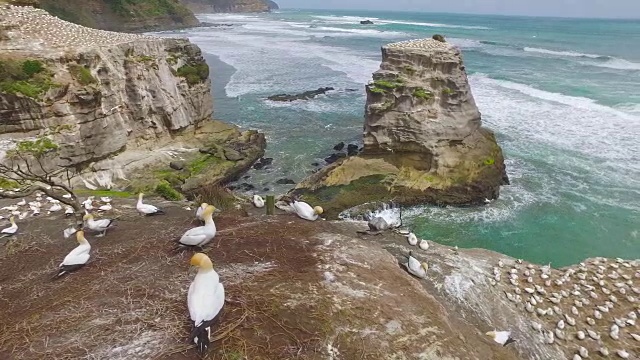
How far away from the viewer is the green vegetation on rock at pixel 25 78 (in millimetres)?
15883

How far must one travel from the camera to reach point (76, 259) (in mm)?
8258

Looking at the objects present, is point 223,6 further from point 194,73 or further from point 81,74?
point 81,74

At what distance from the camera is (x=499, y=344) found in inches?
320

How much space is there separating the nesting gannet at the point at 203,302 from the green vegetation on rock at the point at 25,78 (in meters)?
13.6

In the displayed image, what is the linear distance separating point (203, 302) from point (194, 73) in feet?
69.6

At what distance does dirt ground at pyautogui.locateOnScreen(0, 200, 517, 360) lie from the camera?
623cm

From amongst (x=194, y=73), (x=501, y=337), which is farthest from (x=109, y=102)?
(x=501, y=337)

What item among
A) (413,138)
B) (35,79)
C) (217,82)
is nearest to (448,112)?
(413,138)

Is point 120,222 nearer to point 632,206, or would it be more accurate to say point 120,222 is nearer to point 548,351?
point 548,351

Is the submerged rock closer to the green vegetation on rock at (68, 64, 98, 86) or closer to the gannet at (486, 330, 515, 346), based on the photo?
the green vegetation on rock at (68, 64, 98, 86)

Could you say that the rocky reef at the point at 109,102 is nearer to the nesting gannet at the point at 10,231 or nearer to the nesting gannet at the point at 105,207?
the nesting gannet at the point at 105,207

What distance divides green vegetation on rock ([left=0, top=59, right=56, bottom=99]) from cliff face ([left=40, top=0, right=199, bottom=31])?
5670cm

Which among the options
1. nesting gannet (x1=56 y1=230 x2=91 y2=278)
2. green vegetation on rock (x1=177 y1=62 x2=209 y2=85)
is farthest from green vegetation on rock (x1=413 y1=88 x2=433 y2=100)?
nesting gannet (x1=56 y1=230 x2=91 y2=278)

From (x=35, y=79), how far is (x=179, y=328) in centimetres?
1448
